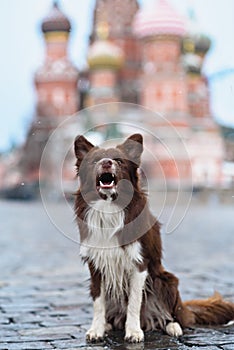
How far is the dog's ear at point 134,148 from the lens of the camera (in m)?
3.44

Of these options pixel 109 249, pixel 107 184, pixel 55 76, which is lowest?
pixel 109 249

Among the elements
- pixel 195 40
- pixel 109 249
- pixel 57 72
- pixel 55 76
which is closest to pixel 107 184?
pixel 109 249

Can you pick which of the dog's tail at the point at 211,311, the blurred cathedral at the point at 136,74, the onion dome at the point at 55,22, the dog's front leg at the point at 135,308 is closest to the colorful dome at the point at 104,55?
the blurred cathedral at the point at 136,74

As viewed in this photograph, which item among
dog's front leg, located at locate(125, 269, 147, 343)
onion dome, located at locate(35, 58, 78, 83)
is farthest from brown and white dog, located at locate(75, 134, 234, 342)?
onion dome, located at locate(35, 58, 78, 83)

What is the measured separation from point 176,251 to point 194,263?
1658mm

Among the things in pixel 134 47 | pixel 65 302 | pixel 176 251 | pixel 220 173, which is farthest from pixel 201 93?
pixel 65 302

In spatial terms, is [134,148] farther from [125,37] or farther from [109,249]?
[125,37]

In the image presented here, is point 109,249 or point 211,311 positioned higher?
point 109,249

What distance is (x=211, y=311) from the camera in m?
4.00

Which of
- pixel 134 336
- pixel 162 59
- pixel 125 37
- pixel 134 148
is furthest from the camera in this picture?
pixel 125 37

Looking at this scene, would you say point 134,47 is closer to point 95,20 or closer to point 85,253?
point 95,20

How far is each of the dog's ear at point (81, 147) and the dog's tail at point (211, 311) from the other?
1.02m

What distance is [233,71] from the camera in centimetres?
408

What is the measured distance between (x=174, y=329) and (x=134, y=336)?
Answer: 0.24m
